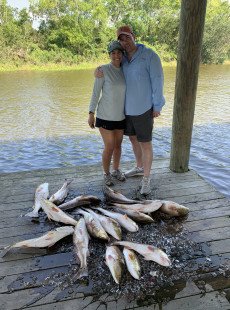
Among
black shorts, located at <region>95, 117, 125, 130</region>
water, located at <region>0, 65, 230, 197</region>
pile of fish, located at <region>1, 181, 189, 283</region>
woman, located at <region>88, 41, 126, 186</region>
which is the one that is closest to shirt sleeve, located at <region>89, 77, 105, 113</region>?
woman, located at <region>88, 41, 126, 186</region>

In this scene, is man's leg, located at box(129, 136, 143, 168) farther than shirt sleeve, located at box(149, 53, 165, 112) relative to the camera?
Yes

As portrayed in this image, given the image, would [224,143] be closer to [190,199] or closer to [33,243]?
[190,199]

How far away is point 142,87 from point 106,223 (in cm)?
153

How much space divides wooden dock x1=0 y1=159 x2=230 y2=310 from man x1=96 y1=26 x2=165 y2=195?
66 centimetres

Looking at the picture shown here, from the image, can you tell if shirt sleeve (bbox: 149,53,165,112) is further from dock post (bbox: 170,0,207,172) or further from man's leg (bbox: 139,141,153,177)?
dock post (bbox: 170,0,207,172)

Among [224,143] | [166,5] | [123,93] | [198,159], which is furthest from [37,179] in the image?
[166,5]

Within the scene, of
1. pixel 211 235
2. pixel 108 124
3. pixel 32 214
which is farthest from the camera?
pixel 108 124

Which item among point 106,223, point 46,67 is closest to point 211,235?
point 106,223

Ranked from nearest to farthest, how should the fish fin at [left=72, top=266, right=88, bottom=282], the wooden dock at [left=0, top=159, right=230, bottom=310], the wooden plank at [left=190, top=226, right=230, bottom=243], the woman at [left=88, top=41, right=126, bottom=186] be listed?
the wooden dock at [left=0, top=159, right=230, bottom=310], the fish fin at [left=72, top=266, right=88, bottom=282], the wooden plank at [left=190, top=226, right=230, bottom=243], the woman at [left=88, top=41, right=126, bottom=186]

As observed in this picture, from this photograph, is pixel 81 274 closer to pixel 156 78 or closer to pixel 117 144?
pixel 117 144

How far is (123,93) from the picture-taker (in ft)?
12.3

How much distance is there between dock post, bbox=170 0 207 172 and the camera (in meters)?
3.88

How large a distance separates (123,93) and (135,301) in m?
2.29

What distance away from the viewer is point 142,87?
3.60 metres
